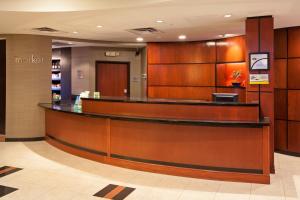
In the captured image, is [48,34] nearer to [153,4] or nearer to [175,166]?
[153,4]

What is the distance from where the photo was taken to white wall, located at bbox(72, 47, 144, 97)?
34.6ft

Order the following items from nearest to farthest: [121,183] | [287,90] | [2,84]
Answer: [121,183], [287,90], [2,84]

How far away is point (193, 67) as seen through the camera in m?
9.09

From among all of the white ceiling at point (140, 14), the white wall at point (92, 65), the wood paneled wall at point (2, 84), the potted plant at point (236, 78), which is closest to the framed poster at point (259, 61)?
the white ceiling at point (140, 14)

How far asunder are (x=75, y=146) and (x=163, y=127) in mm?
2314

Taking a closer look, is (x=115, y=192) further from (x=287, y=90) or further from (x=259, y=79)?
(x=287, y=90)

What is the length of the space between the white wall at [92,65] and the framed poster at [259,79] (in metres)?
5.45

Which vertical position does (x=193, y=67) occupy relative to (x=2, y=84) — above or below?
above

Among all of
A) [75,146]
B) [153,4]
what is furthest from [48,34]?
[153,4]

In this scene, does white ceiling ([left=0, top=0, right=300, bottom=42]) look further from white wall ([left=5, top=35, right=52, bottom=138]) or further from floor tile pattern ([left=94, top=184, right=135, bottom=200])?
floor tile pattern ([left=94, top=184, right=135, bottom=200])

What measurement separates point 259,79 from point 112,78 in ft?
20.5

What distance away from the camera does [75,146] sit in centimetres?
654

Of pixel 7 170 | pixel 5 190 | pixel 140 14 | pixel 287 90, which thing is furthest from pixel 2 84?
pixel 287 90

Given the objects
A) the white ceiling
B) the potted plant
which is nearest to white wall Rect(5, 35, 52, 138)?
the white ceiling
